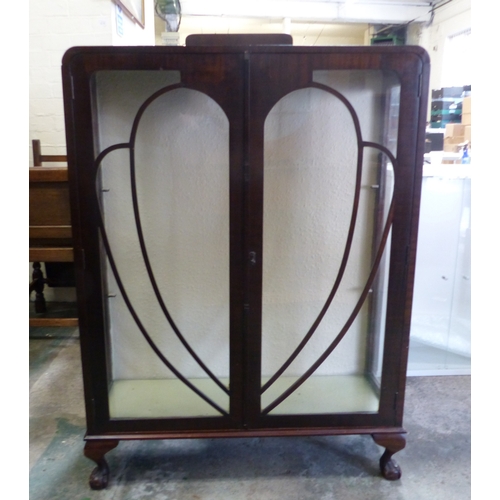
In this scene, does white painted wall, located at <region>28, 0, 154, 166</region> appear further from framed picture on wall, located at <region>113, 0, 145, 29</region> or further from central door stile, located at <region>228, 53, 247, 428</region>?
central door stile, located at <region>228, 53, 247, 428</region>

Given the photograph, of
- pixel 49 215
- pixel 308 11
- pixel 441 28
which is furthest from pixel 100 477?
pixel 441 28

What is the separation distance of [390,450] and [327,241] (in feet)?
2.48

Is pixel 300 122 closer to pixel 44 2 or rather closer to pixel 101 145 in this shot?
pixel 101 145

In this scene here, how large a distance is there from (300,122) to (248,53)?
27 cm

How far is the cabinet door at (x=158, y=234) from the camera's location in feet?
4.23

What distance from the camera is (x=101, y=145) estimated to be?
1362 mm

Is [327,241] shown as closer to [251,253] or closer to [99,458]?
[251,253]

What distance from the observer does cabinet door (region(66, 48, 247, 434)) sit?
1.29m

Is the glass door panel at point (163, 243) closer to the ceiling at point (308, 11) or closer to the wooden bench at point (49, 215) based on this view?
the wooden bench at point (49, 215)

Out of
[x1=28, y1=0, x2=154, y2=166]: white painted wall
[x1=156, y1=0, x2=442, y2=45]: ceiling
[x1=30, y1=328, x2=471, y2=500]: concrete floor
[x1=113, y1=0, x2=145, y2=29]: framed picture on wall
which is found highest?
[x1=156, y1=0, x2=442, y2=45]: ceiling

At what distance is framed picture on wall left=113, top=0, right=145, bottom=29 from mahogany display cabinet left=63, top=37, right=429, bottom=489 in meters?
1.98

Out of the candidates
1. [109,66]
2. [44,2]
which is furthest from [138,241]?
[44,2]

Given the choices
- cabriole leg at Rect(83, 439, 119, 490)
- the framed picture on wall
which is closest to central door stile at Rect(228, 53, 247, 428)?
cabriole leg at Rect(83, 439, 119, 490)

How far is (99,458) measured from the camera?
59.6 inches
